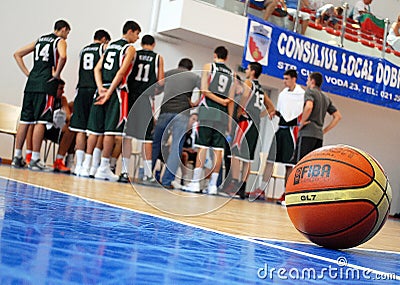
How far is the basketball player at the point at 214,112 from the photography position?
4.98 m

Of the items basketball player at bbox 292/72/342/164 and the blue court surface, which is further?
basketball player at bbox 292/72/342/164

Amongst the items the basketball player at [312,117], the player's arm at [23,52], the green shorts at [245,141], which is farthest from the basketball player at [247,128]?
the player's arm at [23,52]

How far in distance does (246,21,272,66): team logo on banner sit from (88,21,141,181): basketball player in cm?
308

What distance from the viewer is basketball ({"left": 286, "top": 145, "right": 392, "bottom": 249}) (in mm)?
1977

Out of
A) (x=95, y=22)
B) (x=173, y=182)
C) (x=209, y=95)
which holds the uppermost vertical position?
(x=95, y=22)

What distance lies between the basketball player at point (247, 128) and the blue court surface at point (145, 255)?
330 centimetres

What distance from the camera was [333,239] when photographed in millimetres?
2049

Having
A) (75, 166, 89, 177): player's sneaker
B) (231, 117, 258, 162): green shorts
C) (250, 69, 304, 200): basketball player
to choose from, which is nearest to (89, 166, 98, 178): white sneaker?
(75, 166, 89, 177): player's sneaker

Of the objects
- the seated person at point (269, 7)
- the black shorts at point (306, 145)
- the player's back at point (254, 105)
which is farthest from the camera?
the seated person at point (269, 7)

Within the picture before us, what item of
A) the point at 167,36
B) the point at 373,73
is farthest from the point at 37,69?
the point at 373,73

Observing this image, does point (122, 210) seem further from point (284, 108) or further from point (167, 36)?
point (167, 36)

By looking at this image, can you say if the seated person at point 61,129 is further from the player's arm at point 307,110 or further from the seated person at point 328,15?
the seated person at point 328,15

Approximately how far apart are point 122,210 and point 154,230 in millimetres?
654

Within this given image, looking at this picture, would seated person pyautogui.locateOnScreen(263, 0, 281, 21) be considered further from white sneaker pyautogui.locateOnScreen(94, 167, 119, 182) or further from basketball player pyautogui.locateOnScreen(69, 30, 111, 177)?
white sneaker pyautogui.locateOnScreen(94, 167, 119, 182)
